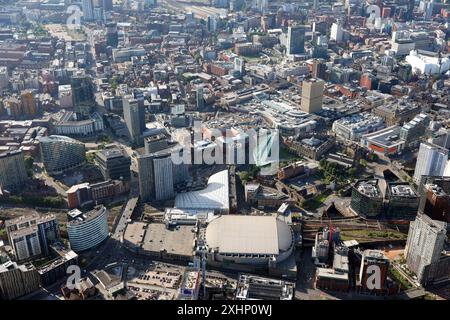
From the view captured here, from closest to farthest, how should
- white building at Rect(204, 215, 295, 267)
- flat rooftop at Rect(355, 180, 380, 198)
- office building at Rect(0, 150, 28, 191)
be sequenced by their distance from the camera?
white building at Rect(204, 215, 295, 267) < flat rooftop at Rect(355, 180, 380, 198) < office building at Rect(0, 150, 28, 191)

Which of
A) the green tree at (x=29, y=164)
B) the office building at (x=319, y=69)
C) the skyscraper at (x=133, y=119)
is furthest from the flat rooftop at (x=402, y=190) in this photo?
the office building at (x=319, y=69)

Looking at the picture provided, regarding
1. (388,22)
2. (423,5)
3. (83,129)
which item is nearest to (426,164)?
(83,129)

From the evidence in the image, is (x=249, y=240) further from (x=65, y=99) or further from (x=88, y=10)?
(x=88, y=10)

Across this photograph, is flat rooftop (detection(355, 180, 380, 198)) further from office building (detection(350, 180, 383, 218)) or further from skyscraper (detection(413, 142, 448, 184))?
skyscraper (detection(413, 142, 448, 184))

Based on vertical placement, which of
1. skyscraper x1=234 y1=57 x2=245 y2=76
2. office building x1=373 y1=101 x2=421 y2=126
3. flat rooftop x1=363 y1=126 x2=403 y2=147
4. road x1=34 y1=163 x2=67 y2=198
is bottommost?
road x1=34 y1=163 x2=67 y2=198

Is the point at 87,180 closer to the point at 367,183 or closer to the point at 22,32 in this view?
the point at 367,183

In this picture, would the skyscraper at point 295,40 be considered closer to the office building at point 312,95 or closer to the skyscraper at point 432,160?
the office building at point 312,95

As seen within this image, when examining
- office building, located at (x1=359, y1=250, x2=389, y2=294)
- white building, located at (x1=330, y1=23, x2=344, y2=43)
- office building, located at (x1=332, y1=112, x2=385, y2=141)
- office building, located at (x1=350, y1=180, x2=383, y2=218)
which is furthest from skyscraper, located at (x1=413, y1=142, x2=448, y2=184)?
white building, located at (x1=330, y1=23, x2=344, y2=43)
